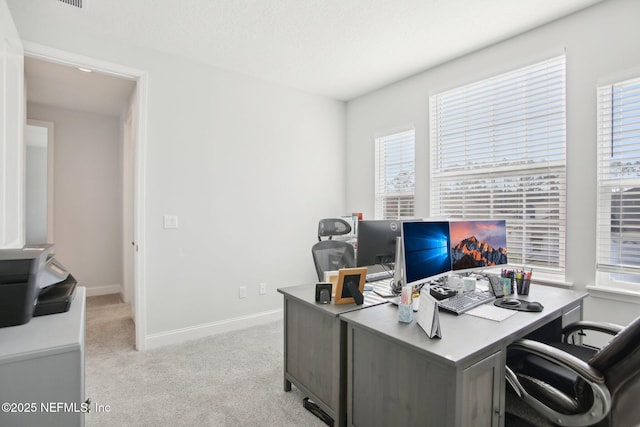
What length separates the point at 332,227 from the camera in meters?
3.50

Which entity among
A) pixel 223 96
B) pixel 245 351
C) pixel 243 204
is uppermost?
pixel 223 96

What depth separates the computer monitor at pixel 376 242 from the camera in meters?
2.23

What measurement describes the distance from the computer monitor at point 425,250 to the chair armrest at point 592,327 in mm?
729

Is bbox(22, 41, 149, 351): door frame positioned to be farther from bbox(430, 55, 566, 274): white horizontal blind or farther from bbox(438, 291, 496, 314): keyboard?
bbox(430, 55, 566, 274): white horizontal blind

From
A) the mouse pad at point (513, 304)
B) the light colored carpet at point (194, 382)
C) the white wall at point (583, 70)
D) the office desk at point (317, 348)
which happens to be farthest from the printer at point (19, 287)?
the white wall at point (583, 70)

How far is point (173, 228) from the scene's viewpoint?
3.12 meters

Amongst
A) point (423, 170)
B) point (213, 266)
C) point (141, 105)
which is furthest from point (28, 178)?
point (423, 170)

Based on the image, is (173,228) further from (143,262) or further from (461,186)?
(461,186)

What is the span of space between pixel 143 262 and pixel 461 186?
3170 mm

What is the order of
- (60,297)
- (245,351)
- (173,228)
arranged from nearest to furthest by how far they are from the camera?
(60,297), (245,351), (173,228)

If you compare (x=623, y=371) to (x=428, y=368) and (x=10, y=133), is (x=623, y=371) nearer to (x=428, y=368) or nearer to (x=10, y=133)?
(x=428, y=368)

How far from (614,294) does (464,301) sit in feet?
4.35

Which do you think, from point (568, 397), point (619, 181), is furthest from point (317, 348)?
point (619, 181)

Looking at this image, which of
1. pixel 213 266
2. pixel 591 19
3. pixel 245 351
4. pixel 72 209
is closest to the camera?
pixel 591 19
